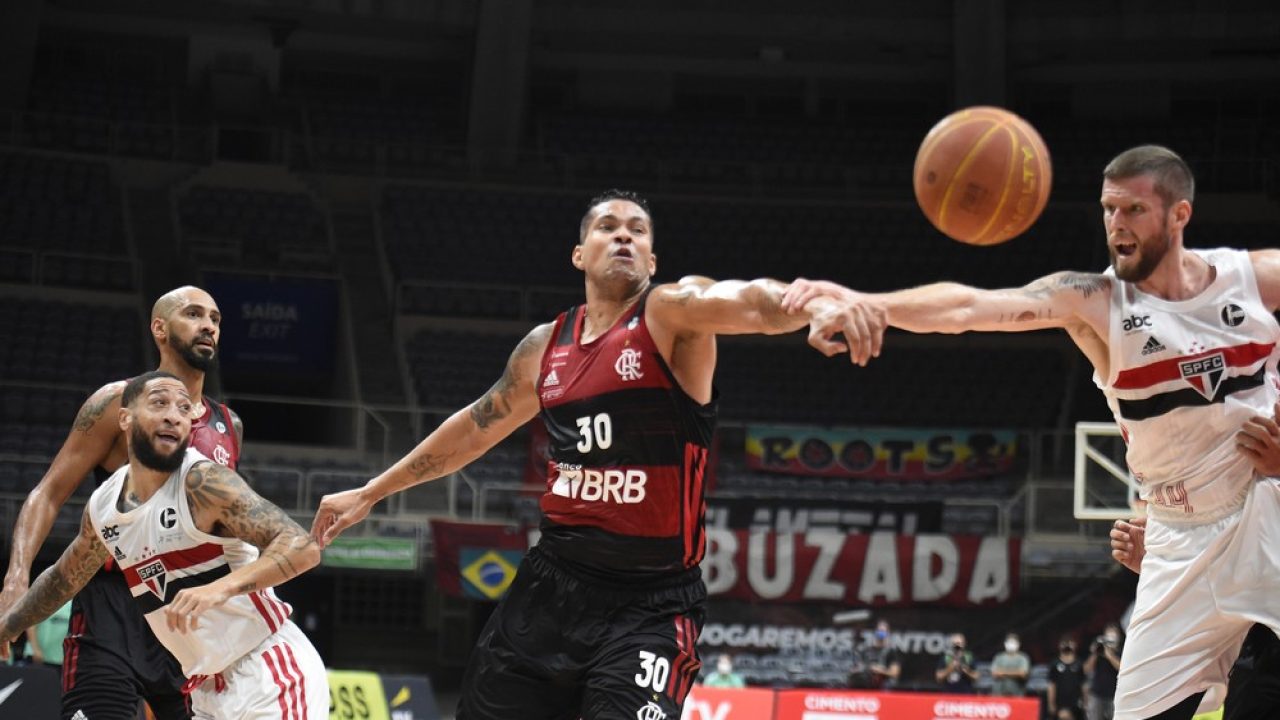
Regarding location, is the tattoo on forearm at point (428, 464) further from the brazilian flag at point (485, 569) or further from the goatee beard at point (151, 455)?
the brazilian flag at point (485, 569)

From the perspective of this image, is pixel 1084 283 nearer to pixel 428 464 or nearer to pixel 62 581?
pixel 428 464

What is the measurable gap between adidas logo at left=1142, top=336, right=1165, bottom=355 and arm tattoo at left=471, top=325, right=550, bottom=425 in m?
2.12

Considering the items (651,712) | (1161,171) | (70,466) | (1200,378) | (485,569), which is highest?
(1161,171)

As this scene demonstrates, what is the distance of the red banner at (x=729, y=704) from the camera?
527 inches

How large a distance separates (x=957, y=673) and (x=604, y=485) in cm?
1372

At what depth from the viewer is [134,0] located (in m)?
27.5

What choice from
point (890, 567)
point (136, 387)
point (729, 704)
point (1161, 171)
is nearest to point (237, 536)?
point (136, 387)

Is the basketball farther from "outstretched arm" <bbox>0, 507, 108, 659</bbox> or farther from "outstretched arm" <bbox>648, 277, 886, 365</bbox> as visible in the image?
"outstretched arm" <bbox>0, 507, 108, 659</bbox>

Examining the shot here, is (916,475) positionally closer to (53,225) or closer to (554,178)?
(554,178)

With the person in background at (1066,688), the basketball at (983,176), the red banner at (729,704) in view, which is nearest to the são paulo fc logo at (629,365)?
the basketball at (983,176)

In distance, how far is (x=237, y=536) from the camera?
558cm

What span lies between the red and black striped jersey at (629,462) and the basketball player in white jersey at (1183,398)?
3.33 feet

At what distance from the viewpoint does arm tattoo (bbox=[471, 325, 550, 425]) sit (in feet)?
18.4

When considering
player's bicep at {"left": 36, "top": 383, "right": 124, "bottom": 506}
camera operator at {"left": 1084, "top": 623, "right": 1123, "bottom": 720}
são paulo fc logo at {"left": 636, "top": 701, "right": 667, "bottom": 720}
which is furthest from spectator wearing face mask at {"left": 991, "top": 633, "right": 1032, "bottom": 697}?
são paulo fc logo at {"left": 636, "top": 701, "right": 667, "bottom": 720}
